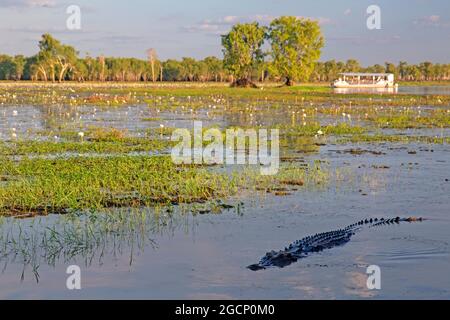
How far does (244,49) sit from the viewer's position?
77000 mm

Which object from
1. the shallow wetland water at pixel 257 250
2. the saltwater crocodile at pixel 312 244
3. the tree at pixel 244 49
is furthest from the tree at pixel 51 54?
the saltwater crocodile at pixel 312 244

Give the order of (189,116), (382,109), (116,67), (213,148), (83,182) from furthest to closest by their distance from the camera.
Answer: (116,67), (382,109), (189,116), (213,148), (83,182)

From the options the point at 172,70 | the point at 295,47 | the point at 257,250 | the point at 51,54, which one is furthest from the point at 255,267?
the point at 172,70

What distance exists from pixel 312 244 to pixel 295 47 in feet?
228

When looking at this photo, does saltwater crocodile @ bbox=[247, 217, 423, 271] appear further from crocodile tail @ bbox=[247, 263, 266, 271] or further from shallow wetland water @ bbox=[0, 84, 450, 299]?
shallow wetland water @ bbox=[0, 84, 450, 299]

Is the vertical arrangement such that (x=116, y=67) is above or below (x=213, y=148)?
above

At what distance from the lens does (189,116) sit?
3138 cm

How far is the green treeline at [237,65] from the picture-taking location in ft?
248

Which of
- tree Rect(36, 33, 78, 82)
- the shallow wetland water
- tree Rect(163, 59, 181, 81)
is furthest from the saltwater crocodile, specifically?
tree Rect(163, 59, 181, 81)

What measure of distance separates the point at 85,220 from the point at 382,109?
30.0 metres

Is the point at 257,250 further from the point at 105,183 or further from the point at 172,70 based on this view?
the point at 172,70
